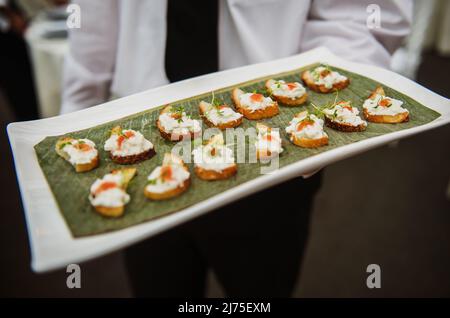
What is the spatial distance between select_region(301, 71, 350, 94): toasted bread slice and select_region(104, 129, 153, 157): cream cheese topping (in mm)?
752

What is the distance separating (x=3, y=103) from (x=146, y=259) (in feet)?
15.1

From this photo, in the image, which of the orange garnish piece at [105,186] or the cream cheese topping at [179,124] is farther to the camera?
the cream cheese topping at [179,124]

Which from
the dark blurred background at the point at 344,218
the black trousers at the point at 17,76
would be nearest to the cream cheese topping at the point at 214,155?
the dark blurred background at the point at 344,218

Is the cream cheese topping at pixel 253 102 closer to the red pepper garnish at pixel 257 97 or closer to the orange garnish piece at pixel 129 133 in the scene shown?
the red pepper garnish at pixel 257 97

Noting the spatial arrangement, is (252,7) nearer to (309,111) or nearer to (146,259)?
(309,111)

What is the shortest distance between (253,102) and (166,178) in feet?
1.80

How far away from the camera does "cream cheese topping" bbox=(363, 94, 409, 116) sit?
4.50 feet

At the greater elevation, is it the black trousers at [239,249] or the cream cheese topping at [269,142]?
the cream cheese topping at [269,142]

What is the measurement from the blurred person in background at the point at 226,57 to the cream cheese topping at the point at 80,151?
0.50 m

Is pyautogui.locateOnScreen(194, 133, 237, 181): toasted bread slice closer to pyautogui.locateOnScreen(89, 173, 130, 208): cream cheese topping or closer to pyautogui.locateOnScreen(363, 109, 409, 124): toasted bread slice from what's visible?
pyautogui.locateOnScreen(89, 173, 130, 208): cream cheese topping

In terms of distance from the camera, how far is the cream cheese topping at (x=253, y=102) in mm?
1471

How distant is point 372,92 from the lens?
1.54m

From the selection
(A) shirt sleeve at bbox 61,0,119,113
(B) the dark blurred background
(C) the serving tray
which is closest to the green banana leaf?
(C) the serving tray
